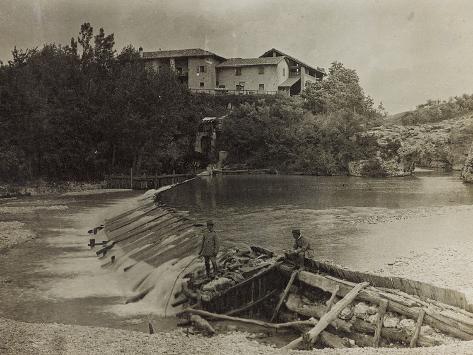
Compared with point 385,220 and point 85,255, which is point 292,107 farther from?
point 85,255

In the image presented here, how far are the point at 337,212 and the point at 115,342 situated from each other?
72.2ft

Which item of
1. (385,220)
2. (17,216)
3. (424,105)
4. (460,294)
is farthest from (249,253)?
(424,105)

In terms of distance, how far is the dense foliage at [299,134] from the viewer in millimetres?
64375

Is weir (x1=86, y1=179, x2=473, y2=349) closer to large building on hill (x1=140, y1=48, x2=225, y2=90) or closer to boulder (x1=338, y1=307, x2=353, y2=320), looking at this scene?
boulder (x1=338, y1=307, x2=353, y2=320)

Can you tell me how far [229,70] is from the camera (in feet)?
277

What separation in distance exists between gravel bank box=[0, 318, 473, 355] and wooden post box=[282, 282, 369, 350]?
752 millimetres

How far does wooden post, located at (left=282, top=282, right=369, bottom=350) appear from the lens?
10617mm

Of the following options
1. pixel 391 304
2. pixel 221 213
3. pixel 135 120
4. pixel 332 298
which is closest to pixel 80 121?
pixel 135 120

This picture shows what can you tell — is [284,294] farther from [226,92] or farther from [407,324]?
[226,92]

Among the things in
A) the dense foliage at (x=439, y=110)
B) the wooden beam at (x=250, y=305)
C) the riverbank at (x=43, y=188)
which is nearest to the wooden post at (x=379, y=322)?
the wooden beam at (x=250, y=305)

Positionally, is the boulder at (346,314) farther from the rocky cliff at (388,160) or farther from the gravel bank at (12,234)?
the rocky cliff at (388,160)

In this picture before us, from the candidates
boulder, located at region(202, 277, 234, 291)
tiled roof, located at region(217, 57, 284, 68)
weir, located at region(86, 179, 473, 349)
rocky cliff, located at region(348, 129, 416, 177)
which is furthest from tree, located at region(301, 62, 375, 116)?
boulder, located at region(202, 277, 234, 291)

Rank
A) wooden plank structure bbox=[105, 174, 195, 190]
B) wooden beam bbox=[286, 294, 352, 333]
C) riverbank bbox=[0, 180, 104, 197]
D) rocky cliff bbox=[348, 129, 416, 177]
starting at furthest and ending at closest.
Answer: rocky cliff bbox=[348, 129, 416, 177], wooden plank structure bbox=[105, 174, 195, 190], riverbank bbox=[0, 180, 104, 197], wooden beam bbox=[286, 294, 352, 333]

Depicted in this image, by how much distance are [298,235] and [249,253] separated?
3.28m
